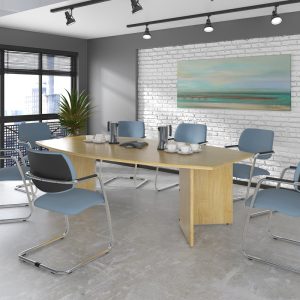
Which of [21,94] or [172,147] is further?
[21,94]

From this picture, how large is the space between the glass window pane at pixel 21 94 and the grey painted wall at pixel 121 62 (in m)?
1.16

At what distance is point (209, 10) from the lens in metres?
5.28

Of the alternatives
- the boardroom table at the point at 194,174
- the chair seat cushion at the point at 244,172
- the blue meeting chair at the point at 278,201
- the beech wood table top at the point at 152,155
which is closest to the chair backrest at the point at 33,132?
the beech wood table top at the point at 152,155

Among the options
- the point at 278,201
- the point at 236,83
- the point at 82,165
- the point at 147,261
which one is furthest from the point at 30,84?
the point at 278,201

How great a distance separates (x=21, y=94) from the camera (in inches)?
281

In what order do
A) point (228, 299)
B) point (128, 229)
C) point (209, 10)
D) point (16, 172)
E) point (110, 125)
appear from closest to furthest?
1. point (228, 299)
2. point (128, 229)
3. point (16, 172)
4. point (110, 125)
5. point (209, 10)

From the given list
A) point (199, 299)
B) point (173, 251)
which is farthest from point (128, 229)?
point (199, 299)

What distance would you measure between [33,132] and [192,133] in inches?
82.0

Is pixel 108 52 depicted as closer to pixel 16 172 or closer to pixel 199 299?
pixel 16 172

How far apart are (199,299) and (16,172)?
250 centimetres

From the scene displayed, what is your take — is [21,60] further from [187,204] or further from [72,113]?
[187,204]

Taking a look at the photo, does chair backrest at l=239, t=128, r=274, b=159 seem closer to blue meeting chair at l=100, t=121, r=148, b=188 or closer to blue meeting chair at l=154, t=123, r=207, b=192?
blue meeting chair at l=154, t=123, r=207, b=192

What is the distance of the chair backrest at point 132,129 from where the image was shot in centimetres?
609

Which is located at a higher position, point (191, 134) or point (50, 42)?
point (50, 42)
